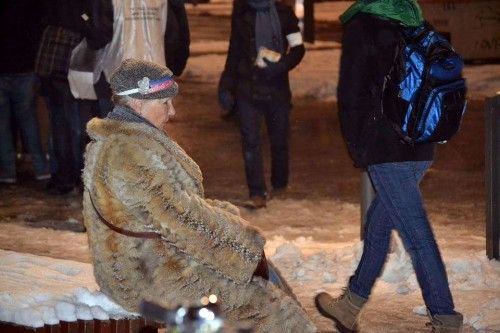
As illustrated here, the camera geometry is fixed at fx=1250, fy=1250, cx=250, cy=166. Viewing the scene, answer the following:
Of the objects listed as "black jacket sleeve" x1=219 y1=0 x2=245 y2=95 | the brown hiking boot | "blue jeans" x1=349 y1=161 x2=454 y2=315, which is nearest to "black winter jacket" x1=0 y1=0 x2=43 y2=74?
"black jacket sleeve" x1=219 y1=0 x2=245 y2=95

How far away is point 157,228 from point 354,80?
144cm

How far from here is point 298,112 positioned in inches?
648

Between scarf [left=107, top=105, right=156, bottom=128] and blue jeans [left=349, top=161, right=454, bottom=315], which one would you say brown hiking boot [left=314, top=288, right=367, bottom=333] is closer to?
blue jeans [left=349, top=161, right=454, bottom=315]

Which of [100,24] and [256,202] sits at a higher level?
[100,24]

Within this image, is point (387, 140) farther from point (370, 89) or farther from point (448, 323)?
point (448, 323)

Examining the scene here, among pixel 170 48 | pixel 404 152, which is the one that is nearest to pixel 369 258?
pixel 404 152

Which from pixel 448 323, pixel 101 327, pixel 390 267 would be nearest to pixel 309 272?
pixel 390 267

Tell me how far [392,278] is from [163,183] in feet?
8.81

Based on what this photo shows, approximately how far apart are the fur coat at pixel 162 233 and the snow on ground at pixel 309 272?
40 cm

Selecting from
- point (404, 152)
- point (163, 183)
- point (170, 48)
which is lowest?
point (170, 48)

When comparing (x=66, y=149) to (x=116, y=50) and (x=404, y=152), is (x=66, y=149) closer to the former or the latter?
(x=116, y=50)

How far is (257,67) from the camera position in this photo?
9859 mm

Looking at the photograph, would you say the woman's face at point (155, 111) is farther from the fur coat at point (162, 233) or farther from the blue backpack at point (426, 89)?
the blue backpack at point (426, 89)

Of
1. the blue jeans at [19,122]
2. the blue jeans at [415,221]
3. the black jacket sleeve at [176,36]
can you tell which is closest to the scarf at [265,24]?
the black jacket sleeve at [176,36]
